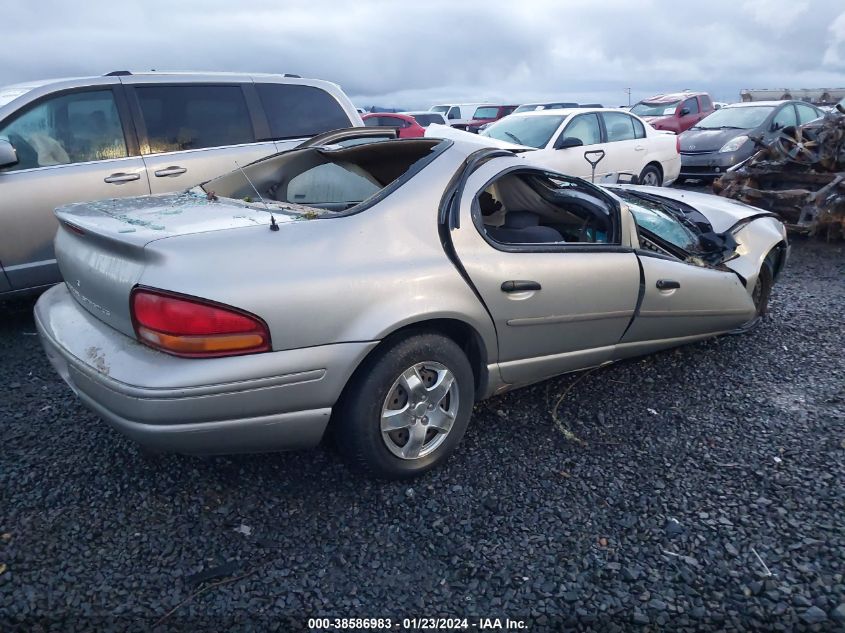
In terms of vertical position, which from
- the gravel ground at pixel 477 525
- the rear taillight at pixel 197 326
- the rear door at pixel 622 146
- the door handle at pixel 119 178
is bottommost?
the gravel ground at pixel 477 525

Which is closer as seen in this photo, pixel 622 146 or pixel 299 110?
pixel 299 110

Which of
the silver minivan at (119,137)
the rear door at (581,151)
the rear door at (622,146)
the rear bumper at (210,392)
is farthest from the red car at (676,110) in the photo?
the rear bumper at (210,392)

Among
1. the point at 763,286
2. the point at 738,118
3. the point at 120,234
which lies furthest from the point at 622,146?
the point at 120,234

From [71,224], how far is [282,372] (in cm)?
129

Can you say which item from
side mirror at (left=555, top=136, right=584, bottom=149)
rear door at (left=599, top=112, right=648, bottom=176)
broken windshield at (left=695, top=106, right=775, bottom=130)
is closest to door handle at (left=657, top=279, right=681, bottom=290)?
side mirror at (left=555, top=136, right=584, bottom=149)

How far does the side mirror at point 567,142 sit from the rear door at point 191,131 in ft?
13.5

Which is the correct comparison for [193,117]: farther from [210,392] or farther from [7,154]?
[210,392]

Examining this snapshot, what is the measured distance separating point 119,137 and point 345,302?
3.28 meters

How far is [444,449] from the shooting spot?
2.70 m

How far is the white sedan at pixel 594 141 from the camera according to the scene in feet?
26.2

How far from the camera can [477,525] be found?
7.93 feet

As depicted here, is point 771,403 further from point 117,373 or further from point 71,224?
point 71,224

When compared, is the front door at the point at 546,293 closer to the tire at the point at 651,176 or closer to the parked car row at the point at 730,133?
the tire at the point at 651,176

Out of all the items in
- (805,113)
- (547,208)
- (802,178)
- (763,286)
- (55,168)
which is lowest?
(763,286)
